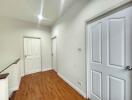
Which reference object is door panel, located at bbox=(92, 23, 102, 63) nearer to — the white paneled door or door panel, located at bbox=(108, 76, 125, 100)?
the white paneled door

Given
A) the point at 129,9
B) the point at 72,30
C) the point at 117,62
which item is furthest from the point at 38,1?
the point at 117,62

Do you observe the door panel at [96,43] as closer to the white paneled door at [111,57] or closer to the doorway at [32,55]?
the white paneled door at [111,57]

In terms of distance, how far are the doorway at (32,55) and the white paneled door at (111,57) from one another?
11.4ft

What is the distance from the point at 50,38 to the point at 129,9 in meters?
4.46

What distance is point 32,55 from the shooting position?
4711 millimetres

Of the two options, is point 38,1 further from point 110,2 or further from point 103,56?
point 103,56

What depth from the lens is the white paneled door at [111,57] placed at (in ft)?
4.42

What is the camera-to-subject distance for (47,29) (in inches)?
205

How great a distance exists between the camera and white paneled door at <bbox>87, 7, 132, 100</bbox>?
1.35 m

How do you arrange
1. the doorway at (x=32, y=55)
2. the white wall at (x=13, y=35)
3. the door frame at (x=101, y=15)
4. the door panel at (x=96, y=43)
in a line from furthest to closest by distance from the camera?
the doorway at (x=32, y=55)
the white wall at (x=13, y=35)
the door panel at (x=96, y=43)
the door frame at (x=101, y=15)

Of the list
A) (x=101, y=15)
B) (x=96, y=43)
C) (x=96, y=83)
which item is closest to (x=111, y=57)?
(x=96, y=43)

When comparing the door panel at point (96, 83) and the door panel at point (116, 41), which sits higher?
the door panel at point (116, 41)

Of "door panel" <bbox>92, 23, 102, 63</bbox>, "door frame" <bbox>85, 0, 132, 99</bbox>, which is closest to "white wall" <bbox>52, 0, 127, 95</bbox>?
"door frame" <bbox>85, 0, 132, 99</bbox>

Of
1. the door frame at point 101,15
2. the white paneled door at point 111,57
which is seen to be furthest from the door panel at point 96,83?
the door frame at point 101,15
